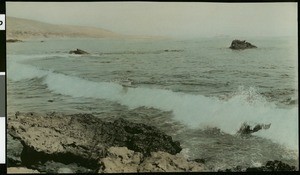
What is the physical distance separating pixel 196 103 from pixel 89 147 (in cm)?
62

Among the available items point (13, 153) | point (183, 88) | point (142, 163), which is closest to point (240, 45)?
point (183, 88)

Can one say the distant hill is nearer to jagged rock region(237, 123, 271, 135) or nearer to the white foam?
the white foam

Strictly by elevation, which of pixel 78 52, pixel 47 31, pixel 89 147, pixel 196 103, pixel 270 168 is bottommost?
pixel 270 168

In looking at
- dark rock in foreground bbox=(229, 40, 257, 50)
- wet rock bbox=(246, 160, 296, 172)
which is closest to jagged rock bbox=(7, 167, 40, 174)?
wet rock bbox=(246, 160, 296, 172)

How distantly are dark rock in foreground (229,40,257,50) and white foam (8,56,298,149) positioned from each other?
231mm

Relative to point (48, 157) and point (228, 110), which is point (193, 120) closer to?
point (228, 110)

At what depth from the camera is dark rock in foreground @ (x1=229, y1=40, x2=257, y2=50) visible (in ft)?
8.62

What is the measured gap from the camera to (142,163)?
252cm

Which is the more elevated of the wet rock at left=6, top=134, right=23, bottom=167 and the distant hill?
the distant hill

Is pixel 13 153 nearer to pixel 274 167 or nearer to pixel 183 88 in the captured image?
pixel 183 88

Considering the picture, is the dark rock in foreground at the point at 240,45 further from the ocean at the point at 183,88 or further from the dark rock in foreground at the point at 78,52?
the dark rock in foreground at the point at 78,52

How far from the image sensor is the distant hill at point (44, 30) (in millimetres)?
2512

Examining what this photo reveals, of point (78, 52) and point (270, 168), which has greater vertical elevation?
point (78, 52)

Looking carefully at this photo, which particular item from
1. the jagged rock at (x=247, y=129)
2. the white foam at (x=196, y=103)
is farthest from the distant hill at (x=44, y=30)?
the jagged rock at (x=247, y=129)
